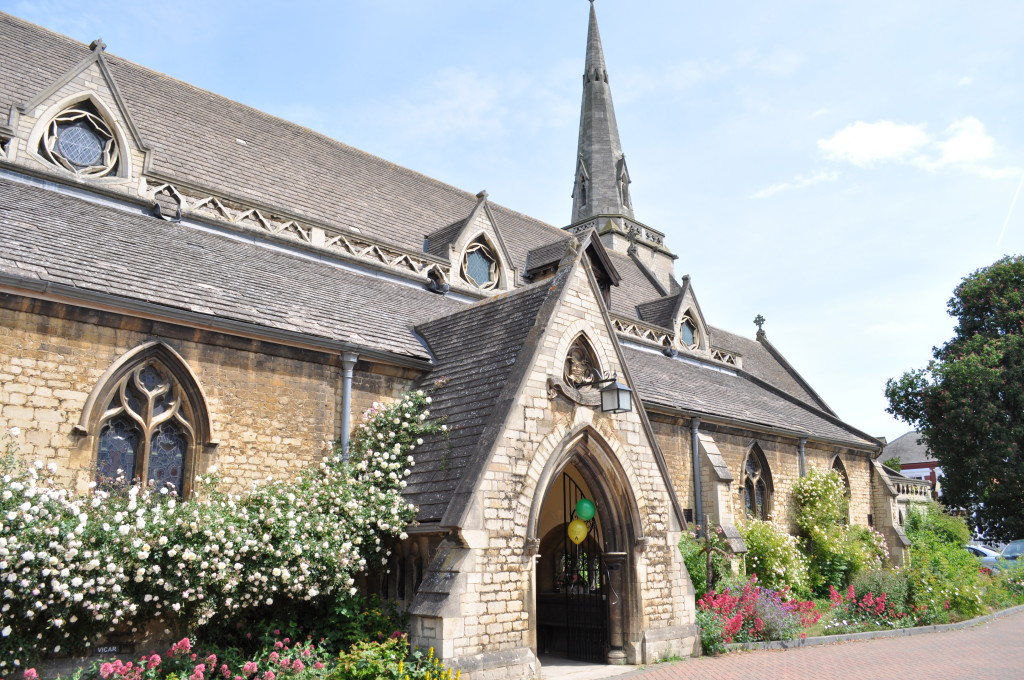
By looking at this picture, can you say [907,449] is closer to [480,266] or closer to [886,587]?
[886,587]

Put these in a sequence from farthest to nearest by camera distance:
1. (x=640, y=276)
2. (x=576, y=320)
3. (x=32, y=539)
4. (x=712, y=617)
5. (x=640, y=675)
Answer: (x=640, y=276)
(x=712, y=617)
(x=576, y=320)
(x=640, y=675)
(x=32, y=539)

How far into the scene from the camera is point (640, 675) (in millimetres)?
10516

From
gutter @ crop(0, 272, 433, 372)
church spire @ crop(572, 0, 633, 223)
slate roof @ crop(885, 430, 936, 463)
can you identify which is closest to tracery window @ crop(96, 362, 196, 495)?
gutter @ crop(0, 272, 433, 372)

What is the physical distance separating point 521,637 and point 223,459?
14.7 feet

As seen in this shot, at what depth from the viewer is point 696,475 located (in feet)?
57.4

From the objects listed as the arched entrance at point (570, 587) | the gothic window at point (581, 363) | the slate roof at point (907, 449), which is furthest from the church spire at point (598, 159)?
the slate roof at point (907, 449)

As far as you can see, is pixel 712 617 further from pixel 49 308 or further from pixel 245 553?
pixel 49 308

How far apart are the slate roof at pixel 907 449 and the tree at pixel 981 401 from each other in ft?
86.2

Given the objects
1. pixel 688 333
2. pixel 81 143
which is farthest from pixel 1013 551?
pixel 81 143

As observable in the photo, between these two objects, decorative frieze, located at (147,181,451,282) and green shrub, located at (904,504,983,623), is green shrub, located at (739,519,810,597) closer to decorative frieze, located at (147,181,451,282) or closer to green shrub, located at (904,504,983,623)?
green shrub, located at (904,504,983,623)

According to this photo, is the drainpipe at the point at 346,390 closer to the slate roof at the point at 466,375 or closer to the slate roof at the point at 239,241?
the slate roof at the point at 239,241


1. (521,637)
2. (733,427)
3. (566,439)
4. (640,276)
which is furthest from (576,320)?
(640,276)

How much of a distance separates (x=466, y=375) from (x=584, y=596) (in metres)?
4.20

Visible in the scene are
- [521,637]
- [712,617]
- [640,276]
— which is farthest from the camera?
[640,276]
